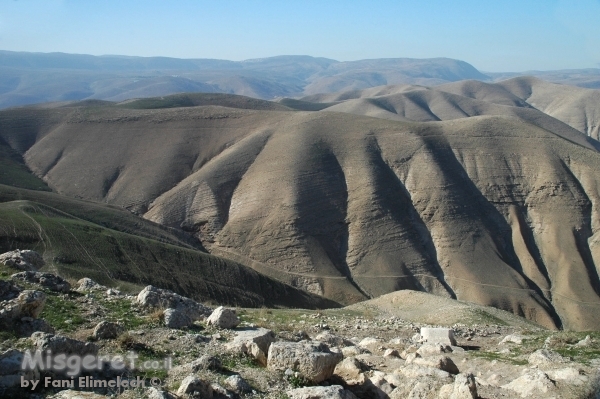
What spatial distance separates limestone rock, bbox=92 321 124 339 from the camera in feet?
34.8

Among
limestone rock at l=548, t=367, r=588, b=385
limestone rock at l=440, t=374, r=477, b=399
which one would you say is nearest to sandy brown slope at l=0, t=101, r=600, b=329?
limestone rock at l=548, t=367, r=588, b=385

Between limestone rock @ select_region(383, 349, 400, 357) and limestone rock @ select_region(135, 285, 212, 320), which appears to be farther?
limestone rock @ select_region(135, 285, 212, 320)

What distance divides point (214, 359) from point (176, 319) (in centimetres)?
293

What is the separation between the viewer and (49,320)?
38.8 ft

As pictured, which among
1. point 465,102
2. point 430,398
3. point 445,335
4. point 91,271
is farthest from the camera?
point 465,102

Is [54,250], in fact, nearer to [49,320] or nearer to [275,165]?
[49,320]

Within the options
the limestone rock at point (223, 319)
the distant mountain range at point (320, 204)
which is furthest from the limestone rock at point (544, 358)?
the distant mountain range at point (320, 204)

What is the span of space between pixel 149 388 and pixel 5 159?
8323cm

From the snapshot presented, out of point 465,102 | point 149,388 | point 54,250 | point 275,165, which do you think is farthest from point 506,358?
point 465,102

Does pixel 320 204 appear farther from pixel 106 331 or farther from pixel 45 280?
pixel 106 331

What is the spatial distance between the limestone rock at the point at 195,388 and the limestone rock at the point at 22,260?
1040cm

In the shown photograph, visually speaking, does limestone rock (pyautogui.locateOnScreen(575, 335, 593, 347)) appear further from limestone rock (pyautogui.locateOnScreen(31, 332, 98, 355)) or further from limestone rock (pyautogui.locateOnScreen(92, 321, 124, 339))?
limestone rock (pyautogui.locateOnScreen(31, 332, 98, 355))

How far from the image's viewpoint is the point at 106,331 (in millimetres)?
10688

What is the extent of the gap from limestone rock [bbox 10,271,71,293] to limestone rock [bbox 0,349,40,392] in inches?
248
